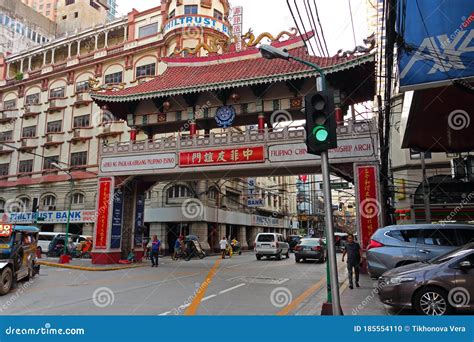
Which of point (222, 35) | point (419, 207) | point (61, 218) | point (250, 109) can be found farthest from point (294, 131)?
point (61, 218)

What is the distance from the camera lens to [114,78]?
126 feet

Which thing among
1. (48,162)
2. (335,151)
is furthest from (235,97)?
(48,162)

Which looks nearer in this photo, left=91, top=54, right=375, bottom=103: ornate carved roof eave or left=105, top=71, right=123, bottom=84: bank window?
left=91, top=54, right=375, bottom=103: ornate carved roof eave

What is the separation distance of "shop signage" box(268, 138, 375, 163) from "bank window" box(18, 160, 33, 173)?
3084 centimetres

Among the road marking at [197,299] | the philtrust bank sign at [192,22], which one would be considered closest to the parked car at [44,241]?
the philtrust bank sign at [192,22]

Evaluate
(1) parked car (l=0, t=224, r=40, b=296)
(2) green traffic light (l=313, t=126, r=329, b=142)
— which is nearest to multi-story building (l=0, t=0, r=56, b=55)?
(1) parked car (l=0, t=224, r=40, b=296)

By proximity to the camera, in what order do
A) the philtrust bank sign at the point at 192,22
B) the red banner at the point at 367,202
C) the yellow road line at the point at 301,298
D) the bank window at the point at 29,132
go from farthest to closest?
the bank window at the point at 29,132
the philtrust bank sign at the point at 192,22
the red banner at the point at 367,202
the yellow road line at the point at 301,298

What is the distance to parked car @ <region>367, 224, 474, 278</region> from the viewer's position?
978 cm

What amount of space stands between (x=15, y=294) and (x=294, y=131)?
494 inches

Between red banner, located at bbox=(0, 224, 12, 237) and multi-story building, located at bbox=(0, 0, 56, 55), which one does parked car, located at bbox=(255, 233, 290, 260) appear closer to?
red banner, located at bbox=(0, 224, 12, 237)

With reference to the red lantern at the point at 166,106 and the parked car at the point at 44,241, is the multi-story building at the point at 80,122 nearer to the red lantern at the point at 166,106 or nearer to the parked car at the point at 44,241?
the parked car at the point at 44,241

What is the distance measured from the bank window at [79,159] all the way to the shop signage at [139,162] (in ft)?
56.4

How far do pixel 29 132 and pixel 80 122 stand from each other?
7054 millimetres

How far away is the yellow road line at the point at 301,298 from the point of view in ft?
27.1
